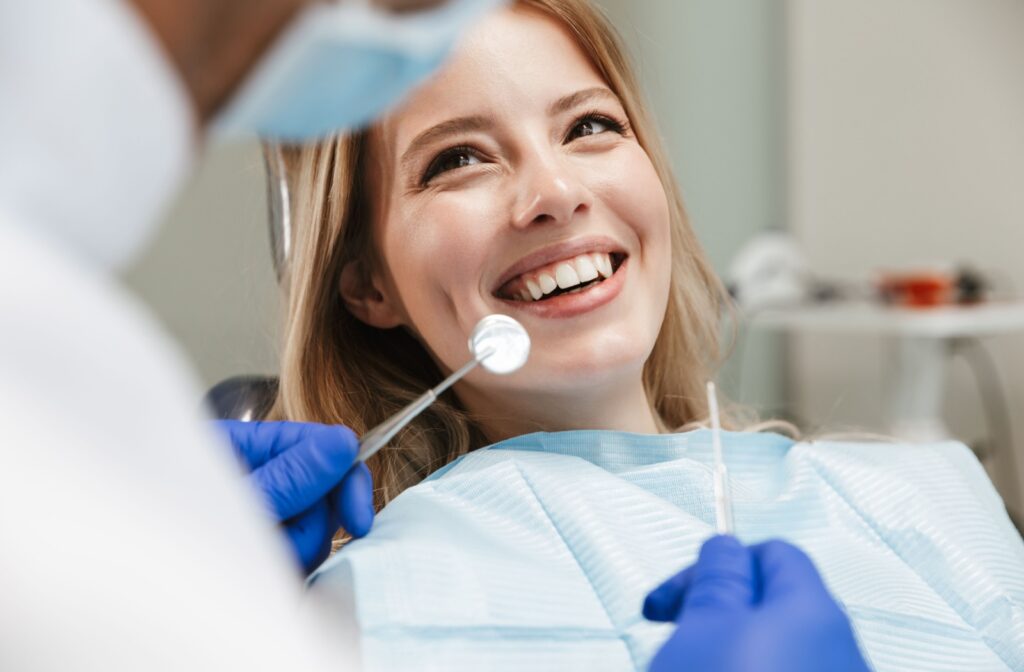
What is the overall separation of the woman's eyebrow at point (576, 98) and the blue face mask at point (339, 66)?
58 centimetres

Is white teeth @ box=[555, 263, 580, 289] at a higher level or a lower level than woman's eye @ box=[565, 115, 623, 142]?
lower

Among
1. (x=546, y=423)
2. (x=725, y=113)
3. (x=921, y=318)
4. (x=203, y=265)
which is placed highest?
(x=725, y=113)

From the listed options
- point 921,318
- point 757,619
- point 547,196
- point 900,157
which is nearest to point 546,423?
point 547,196

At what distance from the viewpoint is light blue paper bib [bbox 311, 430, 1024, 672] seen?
2.69 ft

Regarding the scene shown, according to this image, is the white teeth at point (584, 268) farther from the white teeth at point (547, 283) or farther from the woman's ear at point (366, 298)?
the woman's ear at point (366, 298)

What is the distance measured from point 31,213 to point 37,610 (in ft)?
0.58

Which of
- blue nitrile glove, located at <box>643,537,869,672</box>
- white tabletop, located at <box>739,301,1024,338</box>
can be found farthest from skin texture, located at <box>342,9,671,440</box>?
white tabletop, located at <box>739,301,1024,338</box>

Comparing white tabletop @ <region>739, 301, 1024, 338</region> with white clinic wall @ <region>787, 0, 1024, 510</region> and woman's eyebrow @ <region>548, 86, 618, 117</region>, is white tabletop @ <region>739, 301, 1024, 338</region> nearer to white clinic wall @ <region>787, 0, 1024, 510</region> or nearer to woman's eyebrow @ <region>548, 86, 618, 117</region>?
white clinic wall @ <region>787, 0, 1024, 510</region>

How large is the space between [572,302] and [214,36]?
639 millimetres

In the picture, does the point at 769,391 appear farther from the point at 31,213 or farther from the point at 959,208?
the point at 31,213

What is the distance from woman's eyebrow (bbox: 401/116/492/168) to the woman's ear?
167mm

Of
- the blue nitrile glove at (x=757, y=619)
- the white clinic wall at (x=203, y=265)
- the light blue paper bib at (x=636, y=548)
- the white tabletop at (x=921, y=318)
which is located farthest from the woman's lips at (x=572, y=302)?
the white clinic wall at (x=203, y=265)

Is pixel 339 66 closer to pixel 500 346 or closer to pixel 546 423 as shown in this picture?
pixel 500 346

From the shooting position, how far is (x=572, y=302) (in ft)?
3.51
